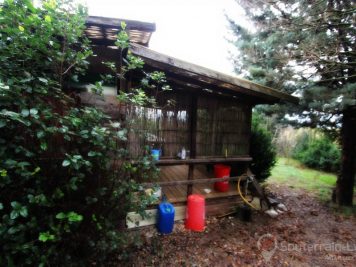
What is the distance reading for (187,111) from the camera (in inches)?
163

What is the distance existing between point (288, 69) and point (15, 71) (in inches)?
202

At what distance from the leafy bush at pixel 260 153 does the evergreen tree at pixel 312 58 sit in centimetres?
122

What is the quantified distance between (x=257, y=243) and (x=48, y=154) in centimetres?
348

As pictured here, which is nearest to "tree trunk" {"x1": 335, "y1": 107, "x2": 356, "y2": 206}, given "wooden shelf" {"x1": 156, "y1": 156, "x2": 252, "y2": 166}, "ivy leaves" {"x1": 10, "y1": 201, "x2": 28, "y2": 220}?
"wooden shelf" {"x1": 156, "y1": 156, "x2": 252, "y2": 166}

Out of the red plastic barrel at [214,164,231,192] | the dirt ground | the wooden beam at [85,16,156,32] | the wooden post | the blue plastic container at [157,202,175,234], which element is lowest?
the dirt ground

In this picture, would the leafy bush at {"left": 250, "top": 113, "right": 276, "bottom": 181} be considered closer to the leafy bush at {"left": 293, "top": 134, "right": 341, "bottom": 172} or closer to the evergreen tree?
the evergreen tree

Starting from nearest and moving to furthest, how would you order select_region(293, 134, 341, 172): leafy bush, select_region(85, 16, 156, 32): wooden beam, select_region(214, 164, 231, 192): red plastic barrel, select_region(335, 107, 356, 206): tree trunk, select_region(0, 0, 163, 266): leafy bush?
select_region(0, 0, 163, 266): leafy bush → select_region(85, 16, 156, 32): wooden beam → select_region(214, 164, 231, 192): red plastic barrel → select_region(335, 107, 356, 206): tree trunk → select_region(293, 134, 341, 172): leafy bush

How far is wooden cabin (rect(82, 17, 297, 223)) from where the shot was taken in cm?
304

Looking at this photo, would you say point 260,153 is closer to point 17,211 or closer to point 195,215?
point 195,215

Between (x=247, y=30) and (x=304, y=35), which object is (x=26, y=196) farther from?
(x=247, y=30)

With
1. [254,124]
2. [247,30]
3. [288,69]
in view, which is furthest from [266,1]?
[254,124]

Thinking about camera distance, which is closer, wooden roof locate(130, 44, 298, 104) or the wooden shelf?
wooden roof locate(130, 44, 298, 104)

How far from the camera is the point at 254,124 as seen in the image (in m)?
6.39

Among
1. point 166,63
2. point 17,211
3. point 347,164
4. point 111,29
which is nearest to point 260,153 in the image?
point 347,164
